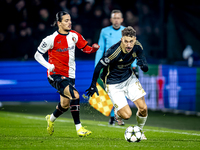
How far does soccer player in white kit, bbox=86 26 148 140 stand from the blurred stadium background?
5.37 meters

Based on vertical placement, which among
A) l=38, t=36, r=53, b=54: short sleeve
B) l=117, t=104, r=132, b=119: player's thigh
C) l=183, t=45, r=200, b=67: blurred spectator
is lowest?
l=117, t=104, r=132, b=119: player's thigh

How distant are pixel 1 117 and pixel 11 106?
258cm

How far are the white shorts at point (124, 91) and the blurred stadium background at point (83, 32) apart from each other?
5.34 metres

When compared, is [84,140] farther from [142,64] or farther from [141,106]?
[142,64]

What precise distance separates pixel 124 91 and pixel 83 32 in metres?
6.70

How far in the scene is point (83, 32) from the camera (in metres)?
12.9

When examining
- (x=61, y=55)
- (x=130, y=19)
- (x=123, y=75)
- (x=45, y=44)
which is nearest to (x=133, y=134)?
(x=123, y=75)

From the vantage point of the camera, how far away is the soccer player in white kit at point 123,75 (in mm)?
6082

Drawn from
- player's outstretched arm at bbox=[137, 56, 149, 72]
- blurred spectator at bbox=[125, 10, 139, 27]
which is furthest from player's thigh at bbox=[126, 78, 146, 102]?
blurred spectator at bbox=[125, 10, 139, 27]

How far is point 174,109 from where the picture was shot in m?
11.4

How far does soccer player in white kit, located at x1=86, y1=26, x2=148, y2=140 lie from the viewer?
6.08m

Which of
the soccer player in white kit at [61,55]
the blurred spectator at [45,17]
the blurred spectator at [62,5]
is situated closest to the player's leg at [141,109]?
the soccer player in white kit at [61,55]

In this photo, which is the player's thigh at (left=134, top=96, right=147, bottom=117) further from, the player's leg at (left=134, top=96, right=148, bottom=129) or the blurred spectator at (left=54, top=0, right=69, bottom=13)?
the blurred spectator at (left=54, top=0, right=69, bottom=13)

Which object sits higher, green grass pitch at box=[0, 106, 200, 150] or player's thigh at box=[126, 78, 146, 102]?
player's thigh at box=[126, 78, 146, 102]
